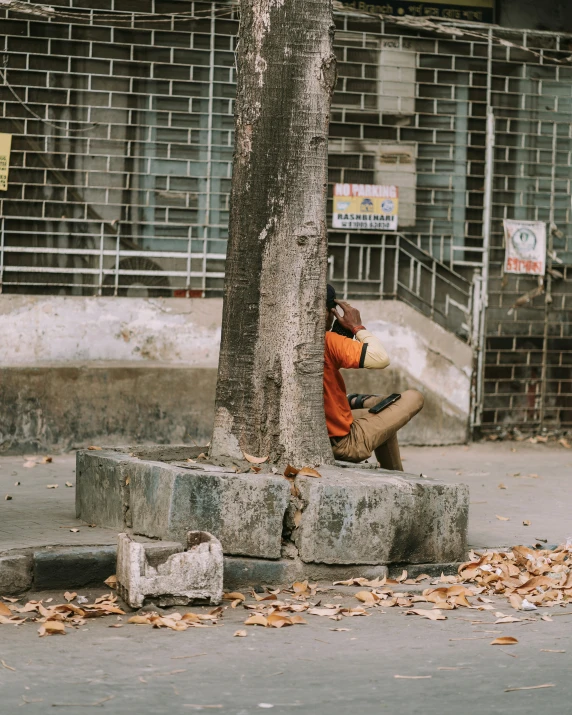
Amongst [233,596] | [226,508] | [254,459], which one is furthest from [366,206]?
[233,596]

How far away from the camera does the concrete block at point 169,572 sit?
16.4 ft

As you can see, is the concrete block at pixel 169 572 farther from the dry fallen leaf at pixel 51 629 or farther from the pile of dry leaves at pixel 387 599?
the dry fallen leaf at pixel 51 629

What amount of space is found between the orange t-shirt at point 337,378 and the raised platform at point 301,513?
599 mm

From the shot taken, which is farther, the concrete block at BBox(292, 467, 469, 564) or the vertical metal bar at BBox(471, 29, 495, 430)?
the vertical metal bar at BBox(471, 29, 495, 430)

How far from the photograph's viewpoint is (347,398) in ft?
22.7

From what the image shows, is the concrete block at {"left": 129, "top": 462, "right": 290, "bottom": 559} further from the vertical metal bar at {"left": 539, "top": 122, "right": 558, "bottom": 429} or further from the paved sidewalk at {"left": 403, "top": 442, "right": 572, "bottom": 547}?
the vertical metal bar at {"left": 539, "top": 122, "right": 558, "bottom": 429}

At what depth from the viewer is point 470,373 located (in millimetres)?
10531

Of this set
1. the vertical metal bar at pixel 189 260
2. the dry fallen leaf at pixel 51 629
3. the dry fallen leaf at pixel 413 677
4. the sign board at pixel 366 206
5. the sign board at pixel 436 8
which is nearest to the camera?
the dry fallen leaf at pixel 413 677

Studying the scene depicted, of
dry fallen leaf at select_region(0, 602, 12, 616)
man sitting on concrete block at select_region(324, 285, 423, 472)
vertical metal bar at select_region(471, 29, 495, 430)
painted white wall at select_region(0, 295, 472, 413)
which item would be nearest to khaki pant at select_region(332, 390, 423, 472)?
man sitting on concrete block at select_region(324, 285, 423, 472)

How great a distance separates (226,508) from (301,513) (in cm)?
39

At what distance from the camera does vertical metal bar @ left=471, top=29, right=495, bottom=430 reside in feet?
34.9

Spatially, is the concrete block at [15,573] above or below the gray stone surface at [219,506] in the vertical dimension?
below

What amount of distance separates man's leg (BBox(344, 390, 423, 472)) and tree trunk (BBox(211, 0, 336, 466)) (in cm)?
66

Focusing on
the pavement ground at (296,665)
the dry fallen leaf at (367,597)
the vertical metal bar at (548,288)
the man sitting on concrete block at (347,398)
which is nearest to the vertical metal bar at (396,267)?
the vertical metal bar at (548,288)
